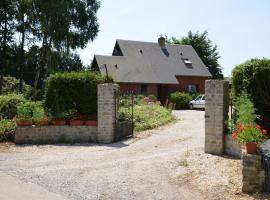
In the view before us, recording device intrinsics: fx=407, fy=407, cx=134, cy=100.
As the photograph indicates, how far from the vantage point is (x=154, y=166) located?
1089 centimetres

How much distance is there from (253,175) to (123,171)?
11.3 ft

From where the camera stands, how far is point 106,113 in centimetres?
1541

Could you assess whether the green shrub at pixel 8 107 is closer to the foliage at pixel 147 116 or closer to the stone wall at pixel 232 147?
the foliage at pixel 147 116

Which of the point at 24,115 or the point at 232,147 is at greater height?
the point at 24,115

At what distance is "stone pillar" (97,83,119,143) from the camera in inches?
604

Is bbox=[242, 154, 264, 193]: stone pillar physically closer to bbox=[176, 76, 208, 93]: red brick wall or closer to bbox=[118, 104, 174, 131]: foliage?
bbox=[118, 104, 174, 131]: foliage

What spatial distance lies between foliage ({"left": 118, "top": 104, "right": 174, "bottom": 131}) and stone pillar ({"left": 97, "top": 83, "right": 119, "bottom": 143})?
1.81 metres

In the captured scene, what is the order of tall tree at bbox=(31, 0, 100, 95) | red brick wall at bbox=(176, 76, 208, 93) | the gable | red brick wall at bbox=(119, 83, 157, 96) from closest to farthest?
1. tall tree at bbox=(31, 0, 100, 95)
2. red brick wall at bbox=(119, 83, 157, 96)
3. the gable
4. red brick wall at bbox=(176, 76, 208, 93)

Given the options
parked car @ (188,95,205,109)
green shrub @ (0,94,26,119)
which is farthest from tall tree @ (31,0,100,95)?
green shrub @ (0,94,26,119)

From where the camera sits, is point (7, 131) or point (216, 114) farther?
point (7, 131)

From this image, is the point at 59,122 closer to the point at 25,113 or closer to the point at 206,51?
the point at 25,113

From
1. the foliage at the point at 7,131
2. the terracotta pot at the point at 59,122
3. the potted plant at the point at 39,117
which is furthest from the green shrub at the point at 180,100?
the foliage at the point at 7,131

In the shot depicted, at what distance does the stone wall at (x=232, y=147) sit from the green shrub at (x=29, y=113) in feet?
25.0

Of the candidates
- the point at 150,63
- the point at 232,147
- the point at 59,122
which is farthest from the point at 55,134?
the point at 150,63
